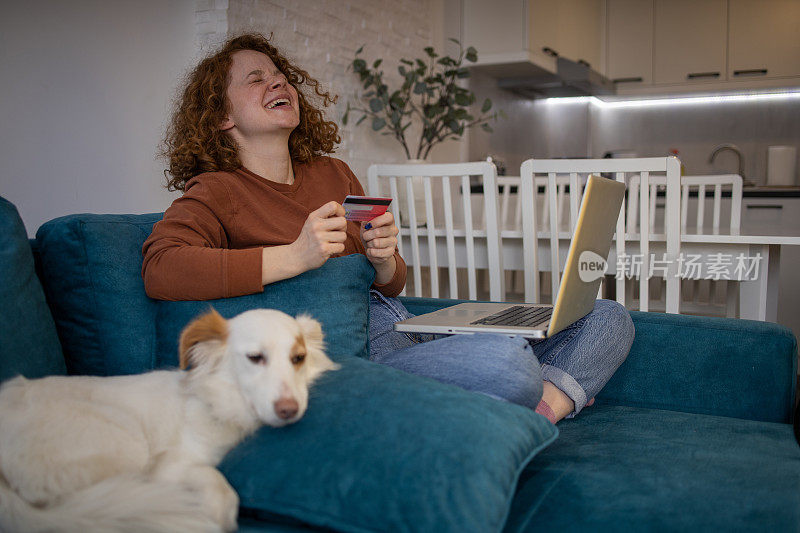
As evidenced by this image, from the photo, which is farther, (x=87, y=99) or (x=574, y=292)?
(x=87, y=99)

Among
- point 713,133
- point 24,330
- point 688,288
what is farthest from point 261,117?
point 713,133

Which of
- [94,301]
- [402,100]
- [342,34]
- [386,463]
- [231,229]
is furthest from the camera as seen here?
[402,100]

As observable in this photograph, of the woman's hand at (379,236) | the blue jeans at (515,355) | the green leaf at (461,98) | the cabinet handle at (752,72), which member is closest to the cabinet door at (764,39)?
the cabinet handle at (752,72)

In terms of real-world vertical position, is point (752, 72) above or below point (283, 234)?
above

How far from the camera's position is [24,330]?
97cm

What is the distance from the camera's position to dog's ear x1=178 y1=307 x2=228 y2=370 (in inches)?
37.5

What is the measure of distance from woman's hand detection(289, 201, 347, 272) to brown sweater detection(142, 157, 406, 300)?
0.07 metres

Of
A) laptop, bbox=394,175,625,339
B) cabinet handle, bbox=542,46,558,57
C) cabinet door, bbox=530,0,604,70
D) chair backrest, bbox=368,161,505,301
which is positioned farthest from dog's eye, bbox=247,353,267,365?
cabinet handle, bbox=542,46,558,57

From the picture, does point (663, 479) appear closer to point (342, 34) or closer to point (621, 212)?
point (621, 212)

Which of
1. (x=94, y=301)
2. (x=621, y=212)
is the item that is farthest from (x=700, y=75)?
(x=94, y=301)

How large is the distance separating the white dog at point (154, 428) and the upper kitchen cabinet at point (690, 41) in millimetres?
4901

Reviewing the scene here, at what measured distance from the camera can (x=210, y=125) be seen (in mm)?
1510

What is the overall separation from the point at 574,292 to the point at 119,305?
78 centimetres

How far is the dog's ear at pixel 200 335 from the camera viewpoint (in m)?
0.95
